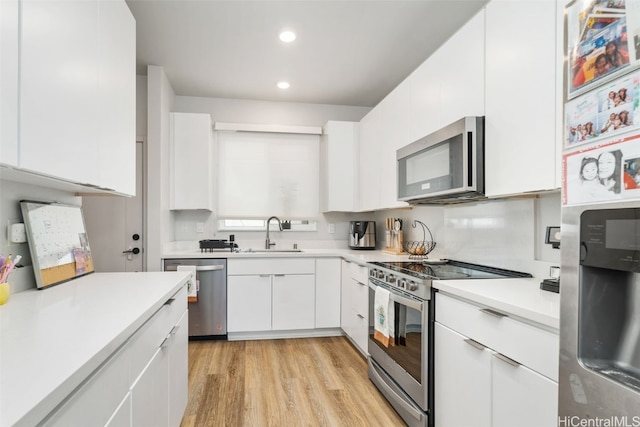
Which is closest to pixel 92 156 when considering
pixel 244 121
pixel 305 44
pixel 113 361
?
pixel 113 361

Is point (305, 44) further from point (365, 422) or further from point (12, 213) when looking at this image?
point (365, 422)

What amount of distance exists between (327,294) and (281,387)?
1262mm

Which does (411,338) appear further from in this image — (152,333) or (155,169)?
(155,169)

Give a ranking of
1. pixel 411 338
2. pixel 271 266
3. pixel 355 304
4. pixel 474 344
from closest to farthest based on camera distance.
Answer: pixel 474 344 < pixel 411 338 < pixel 355 304 < pixel 271 266

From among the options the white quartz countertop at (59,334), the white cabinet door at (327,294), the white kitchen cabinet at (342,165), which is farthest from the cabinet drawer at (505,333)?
the white kitchen cabinet at (342,165)

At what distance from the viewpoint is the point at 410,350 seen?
197cm

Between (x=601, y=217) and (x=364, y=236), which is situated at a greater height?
(x=601, y=217)

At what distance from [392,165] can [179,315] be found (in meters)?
2.07

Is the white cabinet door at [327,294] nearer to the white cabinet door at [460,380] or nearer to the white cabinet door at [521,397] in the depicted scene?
the white cabinet door at [460,380]

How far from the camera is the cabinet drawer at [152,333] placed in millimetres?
1154

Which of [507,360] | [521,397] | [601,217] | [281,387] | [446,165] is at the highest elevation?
[446,165]

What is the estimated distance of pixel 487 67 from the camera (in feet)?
5.99

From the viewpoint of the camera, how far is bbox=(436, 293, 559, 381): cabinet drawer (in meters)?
1.13

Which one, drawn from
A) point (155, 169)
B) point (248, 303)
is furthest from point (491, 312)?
point (155, 169)
